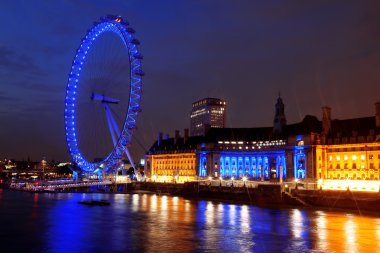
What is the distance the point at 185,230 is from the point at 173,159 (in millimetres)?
85281

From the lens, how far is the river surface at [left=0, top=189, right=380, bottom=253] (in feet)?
110

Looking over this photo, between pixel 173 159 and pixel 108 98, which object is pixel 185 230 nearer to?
pixel 108 98

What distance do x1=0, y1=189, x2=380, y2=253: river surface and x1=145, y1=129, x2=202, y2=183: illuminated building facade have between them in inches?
2424

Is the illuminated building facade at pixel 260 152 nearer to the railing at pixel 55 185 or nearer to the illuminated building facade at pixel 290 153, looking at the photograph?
the illuminated building facade at pixel 290 153

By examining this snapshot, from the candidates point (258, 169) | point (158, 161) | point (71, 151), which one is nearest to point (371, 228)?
point (71, 151)

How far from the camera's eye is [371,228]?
42031 millimetres

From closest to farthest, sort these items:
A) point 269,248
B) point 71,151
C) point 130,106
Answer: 1. point 269,248
2. point 130,106
3. point 71,151

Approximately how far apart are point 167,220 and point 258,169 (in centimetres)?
6253

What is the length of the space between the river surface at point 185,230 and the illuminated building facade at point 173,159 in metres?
61.6

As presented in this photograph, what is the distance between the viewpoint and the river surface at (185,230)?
3353cm

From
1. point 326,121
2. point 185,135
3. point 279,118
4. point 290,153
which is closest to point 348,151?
point 326,121

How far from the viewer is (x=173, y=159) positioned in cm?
12631

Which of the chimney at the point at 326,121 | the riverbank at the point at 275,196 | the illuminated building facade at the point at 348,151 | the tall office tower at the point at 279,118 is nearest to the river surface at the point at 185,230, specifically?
the riverbank at the point at 275,196

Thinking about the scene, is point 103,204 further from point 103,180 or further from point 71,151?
point 103,180
